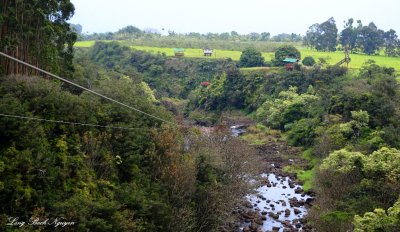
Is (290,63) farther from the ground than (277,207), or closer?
farther from the ground

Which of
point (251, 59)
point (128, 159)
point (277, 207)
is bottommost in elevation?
point (277, 207)

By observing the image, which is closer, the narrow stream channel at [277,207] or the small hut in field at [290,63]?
the narrow stream channel at [277,207]

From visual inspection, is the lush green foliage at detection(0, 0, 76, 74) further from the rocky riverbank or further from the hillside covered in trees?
the rocky riverbank

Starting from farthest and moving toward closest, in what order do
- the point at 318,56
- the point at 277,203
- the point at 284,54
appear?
the point at 318,56, the point at 284,54, the point at 277,203

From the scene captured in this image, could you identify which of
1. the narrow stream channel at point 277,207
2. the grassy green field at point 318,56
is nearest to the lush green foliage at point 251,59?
the grassy green field at point 318,56

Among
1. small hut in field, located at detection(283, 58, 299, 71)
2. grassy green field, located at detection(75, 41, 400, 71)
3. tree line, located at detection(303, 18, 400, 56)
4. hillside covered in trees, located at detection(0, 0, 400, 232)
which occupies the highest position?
tree line, located at detection(303, 18, 400, 56)

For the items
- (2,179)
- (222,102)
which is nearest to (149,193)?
(2,179)

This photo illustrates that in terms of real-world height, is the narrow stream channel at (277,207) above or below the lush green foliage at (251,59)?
below

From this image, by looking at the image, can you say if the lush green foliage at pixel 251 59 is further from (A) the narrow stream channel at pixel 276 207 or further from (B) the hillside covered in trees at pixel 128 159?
(A) the narrow stream channel at pixel 276 207

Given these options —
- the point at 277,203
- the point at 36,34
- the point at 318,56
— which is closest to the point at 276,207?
the point at 277,203

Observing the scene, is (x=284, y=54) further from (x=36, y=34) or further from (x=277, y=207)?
(x=36, y=34)

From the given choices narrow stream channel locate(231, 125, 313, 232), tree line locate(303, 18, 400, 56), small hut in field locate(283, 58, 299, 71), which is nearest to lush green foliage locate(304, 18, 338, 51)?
tree line locate(303, 18, 400, 56)

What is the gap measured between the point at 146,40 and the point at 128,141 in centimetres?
9435

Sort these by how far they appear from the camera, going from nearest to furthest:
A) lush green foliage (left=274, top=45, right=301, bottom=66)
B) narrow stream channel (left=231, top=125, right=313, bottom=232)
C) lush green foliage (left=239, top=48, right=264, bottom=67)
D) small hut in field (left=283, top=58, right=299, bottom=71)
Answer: narrow stream channel (left=231, top=125, right=313, bottom=232) → small hut in field (left=283, top=58, right=299, bottom=71) → lush green foliage (left=274, top=45, right=301, bottom=66) → lush green foliage (left=239, top=48, right=264, bottom=67)
